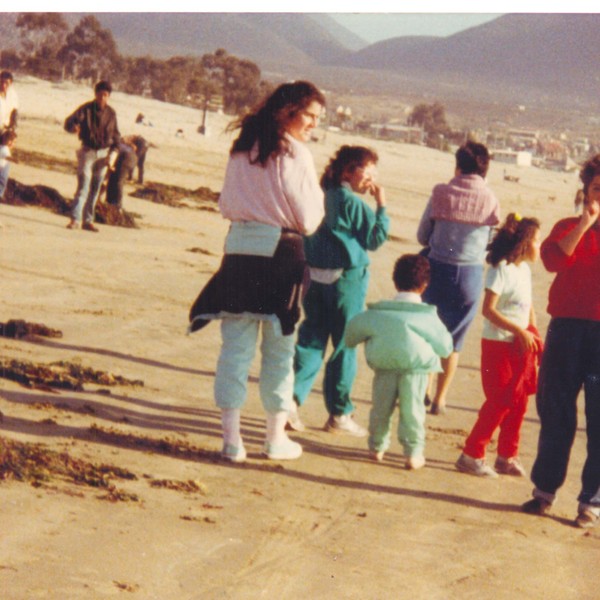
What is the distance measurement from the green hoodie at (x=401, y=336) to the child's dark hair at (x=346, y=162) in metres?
0.71

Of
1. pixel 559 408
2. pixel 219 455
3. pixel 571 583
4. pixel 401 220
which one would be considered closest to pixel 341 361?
pixel 219 455

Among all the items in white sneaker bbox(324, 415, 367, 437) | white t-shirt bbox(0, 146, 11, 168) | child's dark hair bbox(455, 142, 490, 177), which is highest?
child's dark hair bbox(455, 142, 490, 177)

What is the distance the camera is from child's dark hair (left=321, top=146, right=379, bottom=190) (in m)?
6.13

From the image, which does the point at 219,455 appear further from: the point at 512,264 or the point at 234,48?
the point at 234,48

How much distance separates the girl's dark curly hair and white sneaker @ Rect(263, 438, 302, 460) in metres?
1.22

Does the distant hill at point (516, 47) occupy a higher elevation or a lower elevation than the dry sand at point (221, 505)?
higher

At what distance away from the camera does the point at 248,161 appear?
5379 mm

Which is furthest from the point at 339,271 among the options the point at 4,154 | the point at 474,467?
the point at 4,154

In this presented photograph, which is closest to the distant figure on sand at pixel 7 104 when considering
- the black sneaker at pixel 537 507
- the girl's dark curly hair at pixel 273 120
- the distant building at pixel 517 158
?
the girl's dark curly hair at pixel 273 120

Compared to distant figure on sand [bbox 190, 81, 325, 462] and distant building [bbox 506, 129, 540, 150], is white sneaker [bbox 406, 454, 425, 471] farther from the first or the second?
distant building [bbox 506, 129, 540, 150]

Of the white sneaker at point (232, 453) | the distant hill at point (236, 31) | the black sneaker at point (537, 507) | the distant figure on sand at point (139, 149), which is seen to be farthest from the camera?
the distant figure on sand at point (139, 149)

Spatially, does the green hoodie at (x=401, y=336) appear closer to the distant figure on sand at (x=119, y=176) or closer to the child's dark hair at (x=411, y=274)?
the child's dark hair at (x=411, y=274)

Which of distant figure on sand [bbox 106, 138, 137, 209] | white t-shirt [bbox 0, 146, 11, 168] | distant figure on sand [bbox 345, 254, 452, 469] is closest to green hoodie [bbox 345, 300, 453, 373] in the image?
distant figure on sand [bbox 345, 254, 452, 469]

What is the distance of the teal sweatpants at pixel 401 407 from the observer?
568 centimetres
